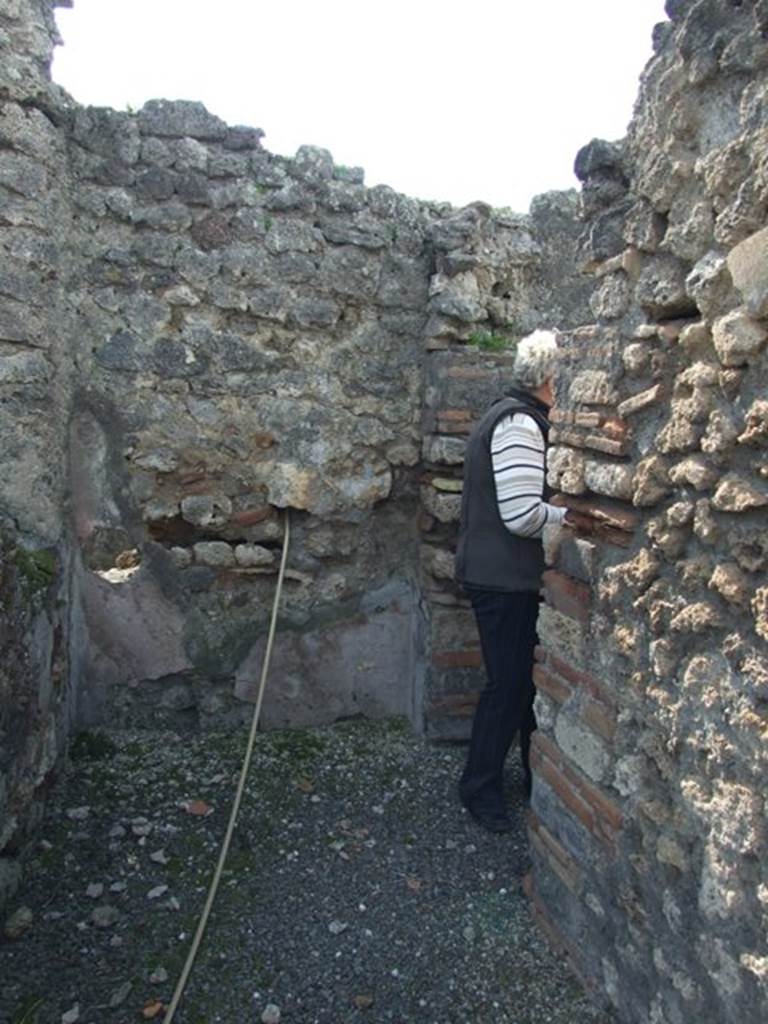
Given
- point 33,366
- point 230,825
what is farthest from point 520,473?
point 33,366

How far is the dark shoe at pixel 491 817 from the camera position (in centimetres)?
286

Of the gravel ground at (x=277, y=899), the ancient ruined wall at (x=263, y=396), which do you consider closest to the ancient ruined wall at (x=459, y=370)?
the ancient ruined wall at (x=263, y=396)

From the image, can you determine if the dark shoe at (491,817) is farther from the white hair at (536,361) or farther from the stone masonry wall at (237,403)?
the white hair at (536,361)

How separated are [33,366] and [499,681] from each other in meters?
2.00

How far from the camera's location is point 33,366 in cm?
287

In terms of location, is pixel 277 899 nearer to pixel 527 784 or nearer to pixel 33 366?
pixel 527 784

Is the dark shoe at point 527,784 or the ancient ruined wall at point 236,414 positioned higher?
the ancient ruined wall at point 236,414

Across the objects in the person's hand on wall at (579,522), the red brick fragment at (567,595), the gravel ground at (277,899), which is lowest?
the gravel ground at (277,899)

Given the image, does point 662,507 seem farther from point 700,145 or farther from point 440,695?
point 440,695

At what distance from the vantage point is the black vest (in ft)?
9.23

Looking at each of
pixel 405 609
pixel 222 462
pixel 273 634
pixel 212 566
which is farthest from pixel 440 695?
pixel 222 462

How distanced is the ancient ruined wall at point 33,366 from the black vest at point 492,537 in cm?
150

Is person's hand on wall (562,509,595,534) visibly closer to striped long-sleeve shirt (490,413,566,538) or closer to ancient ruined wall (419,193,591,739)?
striped long-sleeve shirt (490,413,566,538)

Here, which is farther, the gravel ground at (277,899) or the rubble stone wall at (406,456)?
the gravel ground at (277,899)
